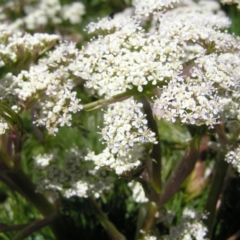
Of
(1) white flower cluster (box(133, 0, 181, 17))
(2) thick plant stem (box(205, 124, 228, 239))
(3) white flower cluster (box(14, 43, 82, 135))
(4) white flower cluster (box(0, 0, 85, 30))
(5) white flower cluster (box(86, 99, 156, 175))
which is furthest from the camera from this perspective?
(4) white flower cluster (box(0, 0, 85, 30))

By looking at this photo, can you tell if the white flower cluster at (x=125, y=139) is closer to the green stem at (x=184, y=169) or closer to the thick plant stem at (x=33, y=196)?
the green stem at (x=184, y=169)

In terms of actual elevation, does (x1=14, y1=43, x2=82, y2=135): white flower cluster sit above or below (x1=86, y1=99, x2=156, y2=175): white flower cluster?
above

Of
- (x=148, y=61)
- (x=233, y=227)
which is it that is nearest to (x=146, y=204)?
(x=233, y=227)

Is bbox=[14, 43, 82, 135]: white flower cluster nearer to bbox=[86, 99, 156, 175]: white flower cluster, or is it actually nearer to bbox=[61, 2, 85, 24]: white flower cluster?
bbox=[86, 99, 156, 175]: white flower cluster

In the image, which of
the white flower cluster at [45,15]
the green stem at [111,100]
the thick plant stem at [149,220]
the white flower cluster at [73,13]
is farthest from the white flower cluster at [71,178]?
the white flower cluster at [73,13]

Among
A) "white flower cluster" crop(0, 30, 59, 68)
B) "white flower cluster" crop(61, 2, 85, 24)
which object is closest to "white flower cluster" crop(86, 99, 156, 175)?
"white flower cluster" crop(0, 30, 59, 68)

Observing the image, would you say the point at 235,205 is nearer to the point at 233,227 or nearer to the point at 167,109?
the point at 233,227
